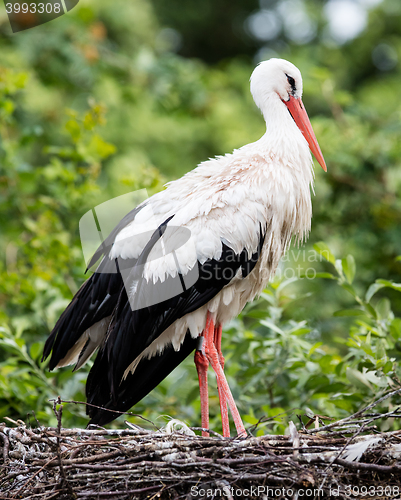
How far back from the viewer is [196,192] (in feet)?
11.0

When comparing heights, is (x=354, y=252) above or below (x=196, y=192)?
below

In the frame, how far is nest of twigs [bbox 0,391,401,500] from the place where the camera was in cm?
237

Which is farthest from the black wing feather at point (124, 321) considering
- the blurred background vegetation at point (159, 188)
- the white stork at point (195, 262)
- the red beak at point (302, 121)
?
the red beak at point (302, 121)

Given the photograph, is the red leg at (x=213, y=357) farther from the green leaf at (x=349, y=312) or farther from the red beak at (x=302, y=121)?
the red beak at (x=302, y=121)

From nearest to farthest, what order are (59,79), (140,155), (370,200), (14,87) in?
(14,87), (370,200), (59,79), (140,155)

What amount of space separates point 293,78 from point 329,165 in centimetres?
173

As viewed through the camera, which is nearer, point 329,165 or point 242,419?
point 242,419

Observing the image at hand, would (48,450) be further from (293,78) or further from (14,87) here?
(14,87)

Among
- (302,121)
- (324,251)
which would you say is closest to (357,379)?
(324,251)

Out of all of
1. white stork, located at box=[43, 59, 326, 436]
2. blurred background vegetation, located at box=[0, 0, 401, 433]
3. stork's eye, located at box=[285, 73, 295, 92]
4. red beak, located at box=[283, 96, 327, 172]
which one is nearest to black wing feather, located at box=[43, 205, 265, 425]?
white stork, located at box=[43, 59, 326, 436]

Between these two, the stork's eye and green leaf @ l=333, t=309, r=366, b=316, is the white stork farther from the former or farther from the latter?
green leaf @ l=333, t=309, r=366, b=316

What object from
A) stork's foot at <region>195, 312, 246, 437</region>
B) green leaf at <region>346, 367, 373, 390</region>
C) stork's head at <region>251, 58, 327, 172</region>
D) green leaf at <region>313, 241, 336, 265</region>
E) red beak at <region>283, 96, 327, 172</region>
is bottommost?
green leaf at <region>346, 367, 373, 390</region>

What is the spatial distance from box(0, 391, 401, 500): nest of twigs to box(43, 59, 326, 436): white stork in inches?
27.7

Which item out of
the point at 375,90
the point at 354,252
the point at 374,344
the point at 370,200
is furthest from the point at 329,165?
the point at 375,90
